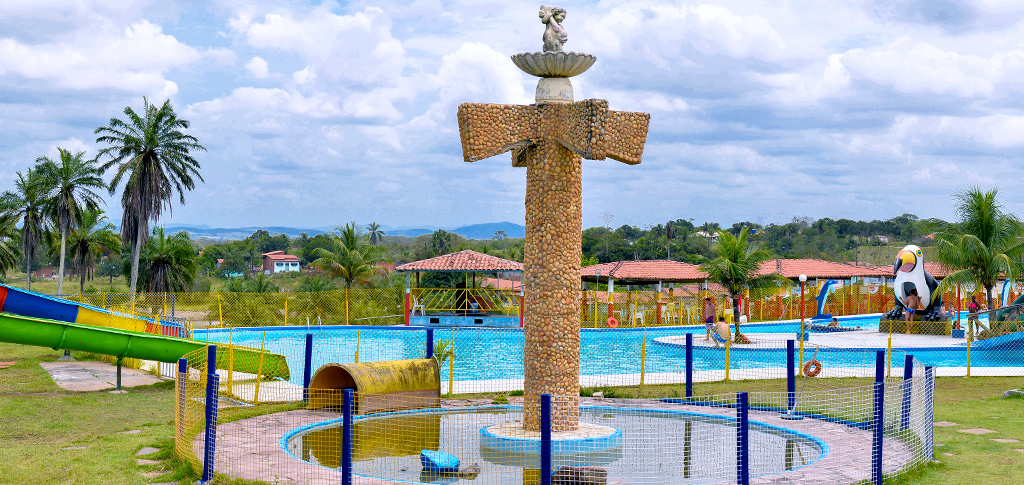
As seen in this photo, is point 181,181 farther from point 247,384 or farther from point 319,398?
point 319,398

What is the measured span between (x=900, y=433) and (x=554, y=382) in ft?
13.2

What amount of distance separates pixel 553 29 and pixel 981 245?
19537 millimetres

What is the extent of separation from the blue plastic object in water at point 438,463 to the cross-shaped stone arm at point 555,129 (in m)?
3.75

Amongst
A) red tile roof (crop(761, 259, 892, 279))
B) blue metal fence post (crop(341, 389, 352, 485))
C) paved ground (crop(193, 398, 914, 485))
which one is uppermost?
red tile roof (crop(761, 259, 892, 279))

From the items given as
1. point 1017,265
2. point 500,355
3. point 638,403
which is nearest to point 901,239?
point 1017,265

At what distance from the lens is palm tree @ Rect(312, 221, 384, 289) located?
39.7 meters

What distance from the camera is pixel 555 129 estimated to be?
440 inches

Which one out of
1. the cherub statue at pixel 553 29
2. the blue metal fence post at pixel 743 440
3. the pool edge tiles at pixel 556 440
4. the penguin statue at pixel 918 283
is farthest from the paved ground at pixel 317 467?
the penguin statue at pixel 918 283

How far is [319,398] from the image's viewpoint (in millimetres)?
13203

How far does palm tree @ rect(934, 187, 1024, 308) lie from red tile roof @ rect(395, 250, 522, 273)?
13.6m

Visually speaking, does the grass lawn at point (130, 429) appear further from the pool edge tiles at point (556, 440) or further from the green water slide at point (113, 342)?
the pool edge tiles at point (556, 440)

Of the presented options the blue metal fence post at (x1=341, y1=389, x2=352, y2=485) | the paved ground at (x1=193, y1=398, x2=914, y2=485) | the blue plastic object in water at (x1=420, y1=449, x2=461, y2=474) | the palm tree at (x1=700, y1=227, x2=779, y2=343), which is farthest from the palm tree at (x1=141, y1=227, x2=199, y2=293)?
the blue metal fence post at (x1=341, y1=389, x2=352, y2=485)

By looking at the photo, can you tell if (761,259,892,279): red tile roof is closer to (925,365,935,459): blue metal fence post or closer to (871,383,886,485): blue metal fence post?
(925,365,935,459): blue metal fence post

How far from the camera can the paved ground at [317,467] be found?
8945 mm
